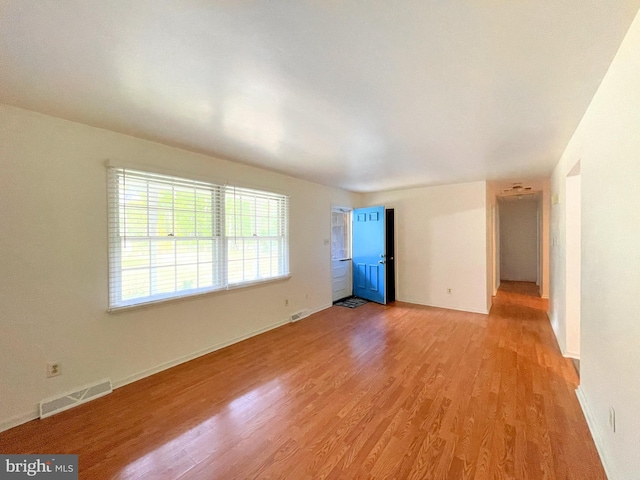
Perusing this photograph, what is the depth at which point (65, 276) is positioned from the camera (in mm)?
2174

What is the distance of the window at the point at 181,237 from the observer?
2485 mm

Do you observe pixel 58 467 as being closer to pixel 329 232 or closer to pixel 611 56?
pixel 611 56

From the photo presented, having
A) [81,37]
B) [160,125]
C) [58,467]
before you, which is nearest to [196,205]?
[160,125]

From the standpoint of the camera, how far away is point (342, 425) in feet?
6.25

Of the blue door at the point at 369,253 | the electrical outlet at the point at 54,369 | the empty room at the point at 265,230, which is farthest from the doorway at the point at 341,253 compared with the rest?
the electrical outlet at the point at 54,369

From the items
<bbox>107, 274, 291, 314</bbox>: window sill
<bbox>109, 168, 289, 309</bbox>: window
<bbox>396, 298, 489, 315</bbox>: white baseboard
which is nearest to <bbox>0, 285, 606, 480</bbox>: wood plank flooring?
<bbox>107, 274, 291, 314</bbox>: window sill

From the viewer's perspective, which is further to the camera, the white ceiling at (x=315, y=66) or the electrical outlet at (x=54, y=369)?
the electrical outlet at (x=54, y=369)

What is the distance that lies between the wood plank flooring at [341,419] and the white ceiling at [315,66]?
2274 millimetres

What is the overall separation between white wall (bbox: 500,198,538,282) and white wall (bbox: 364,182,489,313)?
3.81 meters

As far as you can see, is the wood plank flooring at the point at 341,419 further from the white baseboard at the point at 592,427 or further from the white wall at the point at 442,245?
the white wall at the point at 442,245

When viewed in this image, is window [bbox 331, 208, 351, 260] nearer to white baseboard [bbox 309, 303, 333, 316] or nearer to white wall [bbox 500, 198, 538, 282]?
white baseboard [bbox 309, 303, 333, 316]

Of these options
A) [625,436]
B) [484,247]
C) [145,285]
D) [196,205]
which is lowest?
[625,436]

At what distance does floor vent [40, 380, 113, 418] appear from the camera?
2.04 m

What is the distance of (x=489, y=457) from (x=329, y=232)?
3.91 metres
